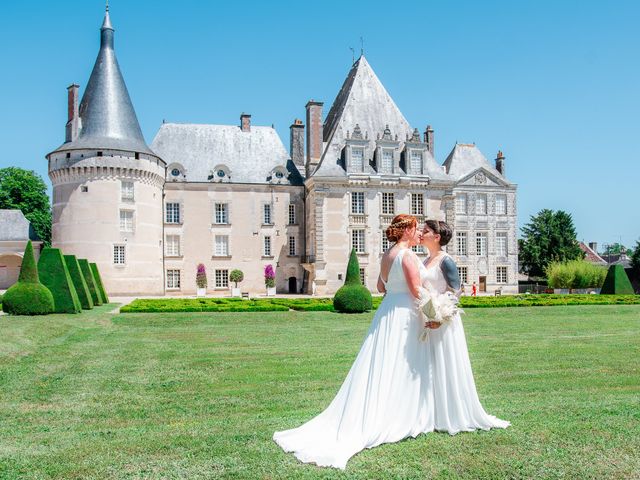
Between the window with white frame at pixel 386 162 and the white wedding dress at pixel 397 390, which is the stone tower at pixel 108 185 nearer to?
the window with white frame at pixel 386 162

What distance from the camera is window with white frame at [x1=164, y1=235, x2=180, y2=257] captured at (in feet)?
130

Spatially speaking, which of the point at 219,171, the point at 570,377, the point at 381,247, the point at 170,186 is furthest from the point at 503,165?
the point at 570,377

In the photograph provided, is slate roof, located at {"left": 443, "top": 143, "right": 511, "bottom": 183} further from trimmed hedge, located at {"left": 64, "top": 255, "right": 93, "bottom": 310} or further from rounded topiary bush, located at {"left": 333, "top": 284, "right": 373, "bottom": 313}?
trimmed hedge, located at {"left": 64, "top": 255, "right": 93, "bottom": 310}

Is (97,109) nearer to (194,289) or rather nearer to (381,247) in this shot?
(194,289)

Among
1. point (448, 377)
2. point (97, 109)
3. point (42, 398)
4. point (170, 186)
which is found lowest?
point (42, 398)

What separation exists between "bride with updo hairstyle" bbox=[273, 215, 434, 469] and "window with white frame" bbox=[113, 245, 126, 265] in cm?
3237

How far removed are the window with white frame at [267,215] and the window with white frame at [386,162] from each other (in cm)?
736

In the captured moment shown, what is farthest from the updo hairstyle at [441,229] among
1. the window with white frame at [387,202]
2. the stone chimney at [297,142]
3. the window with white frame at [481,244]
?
the window with white frame at [481,244]

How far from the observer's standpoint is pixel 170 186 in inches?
1571

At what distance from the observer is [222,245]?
40.6 meters

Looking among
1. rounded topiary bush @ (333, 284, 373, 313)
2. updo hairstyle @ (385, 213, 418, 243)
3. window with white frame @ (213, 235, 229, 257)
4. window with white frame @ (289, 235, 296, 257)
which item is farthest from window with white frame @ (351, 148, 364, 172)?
updo hairstyle @ (385, 213, 418, 243)

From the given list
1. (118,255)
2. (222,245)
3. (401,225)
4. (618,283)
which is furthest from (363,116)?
(401,225)

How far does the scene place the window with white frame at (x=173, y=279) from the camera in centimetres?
3959

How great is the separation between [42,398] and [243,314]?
13.9 meters
